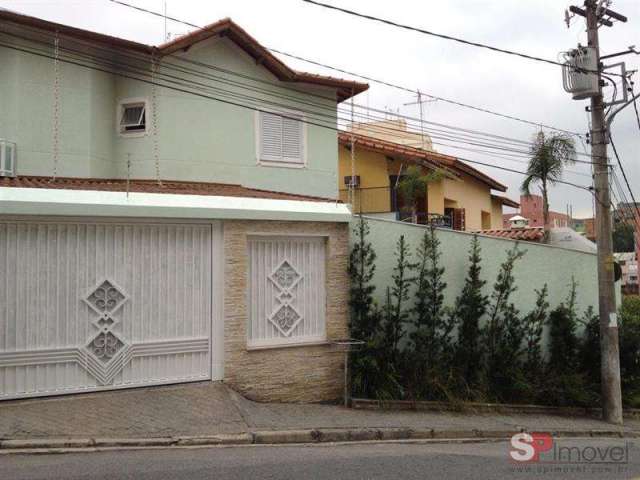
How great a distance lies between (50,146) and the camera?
12.6 meters

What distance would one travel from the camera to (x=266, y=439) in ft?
26.1

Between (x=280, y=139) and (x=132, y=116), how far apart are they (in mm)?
3294

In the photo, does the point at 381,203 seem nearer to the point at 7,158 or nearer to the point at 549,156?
the point at 549,156

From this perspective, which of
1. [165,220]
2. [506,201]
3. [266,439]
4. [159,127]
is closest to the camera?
[266,439]

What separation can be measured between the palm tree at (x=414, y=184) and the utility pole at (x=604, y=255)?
8.25 metres

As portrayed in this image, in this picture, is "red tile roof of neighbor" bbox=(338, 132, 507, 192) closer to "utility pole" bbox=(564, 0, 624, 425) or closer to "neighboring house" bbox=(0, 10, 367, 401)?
"neighboring house" bbox=(0, 10, 367, 401)

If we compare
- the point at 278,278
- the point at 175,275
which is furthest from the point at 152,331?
the point at 278,278

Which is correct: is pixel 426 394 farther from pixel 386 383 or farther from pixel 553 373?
pixel 553 373

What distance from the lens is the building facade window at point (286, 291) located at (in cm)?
1000

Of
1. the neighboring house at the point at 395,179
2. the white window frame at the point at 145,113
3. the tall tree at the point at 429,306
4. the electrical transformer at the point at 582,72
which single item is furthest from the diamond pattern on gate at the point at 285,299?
the neighboring house at the point at 395,179

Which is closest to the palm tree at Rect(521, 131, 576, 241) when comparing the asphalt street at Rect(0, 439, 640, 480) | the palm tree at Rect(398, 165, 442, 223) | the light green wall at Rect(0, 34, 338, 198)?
the palm tree at Rect(398, 165, 442, 223)

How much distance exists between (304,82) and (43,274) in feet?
28.3

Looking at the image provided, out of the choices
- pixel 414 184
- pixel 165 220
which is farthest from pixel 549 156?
pixel 165 220

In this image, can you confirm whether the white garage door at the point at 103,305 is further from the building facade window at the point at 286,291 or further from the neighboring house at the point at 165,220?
the building facade window at the point at 286,291
